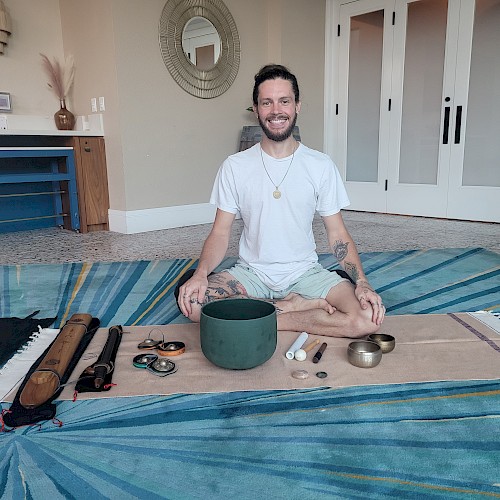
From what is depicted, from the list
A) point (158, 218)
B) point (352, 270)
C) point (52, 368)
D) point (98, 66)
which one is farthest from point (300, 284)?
point (98, 66)

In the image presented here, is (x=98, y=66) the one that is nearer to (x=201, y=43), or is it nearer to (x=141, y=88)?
(x=141, y=88)

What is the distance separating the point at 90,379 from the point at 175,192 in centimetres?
284

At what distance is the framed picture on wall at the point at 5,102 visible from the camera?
3619 mm

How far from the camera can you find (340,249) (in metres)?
1.59

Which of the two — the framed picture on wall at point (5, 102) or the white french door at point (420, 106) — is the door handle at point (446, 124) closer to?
the white french door at point (420, 106)

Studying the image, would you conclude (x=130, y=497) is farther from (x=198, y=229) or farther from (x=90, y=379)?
(x=198, y=229)

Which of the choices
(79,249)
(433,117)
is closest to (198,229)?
(79,249)

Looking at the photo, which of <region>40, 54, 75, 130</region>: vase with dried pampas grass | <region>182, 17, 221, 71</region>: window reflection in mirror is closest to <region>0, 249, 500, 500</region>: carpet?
<region>40, 54, 75, 130</region>: vase with dried pampas grass

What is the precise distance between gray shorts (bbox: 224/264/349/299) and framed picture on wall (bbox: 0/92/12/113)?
2.88m

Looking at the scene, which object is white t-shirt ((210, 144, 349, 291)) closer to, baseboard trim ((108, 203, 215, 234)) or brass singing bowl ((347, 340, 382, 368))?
brass singing bowl ((347, 340, 382, 368))

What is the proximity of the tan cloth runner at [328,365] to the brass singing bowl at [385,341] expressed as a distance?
0.06 feet

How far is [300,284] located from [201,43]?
3.00m

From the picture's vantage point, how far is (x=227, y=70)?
4.13m

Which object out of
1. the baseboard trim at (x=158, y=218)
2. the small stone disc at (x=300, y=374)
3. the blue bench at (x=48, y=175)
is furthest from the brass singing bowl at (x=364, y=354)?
the blue bench at (x=48, y=175)
